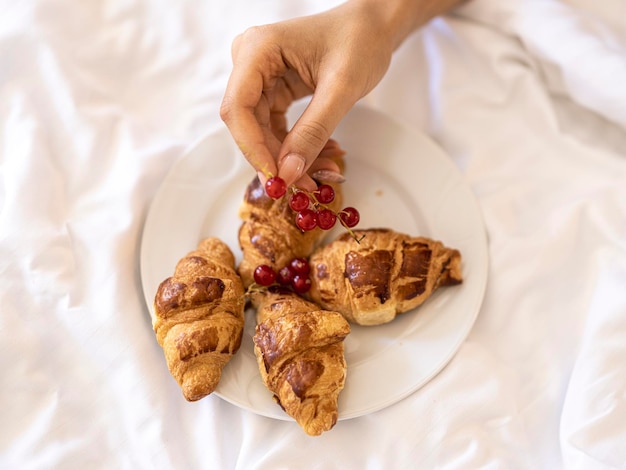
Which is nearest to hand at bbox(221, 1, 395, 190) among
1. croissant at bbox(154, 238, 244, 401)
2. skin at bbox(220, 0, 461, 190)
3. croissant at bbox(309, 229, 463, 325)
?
skin at bbox(220, 0, 461, 190)

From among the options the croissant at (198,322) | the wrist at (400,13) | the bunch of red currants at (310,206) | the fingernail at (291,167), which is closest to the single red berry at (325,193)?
the bunch of red currants at (310,206)

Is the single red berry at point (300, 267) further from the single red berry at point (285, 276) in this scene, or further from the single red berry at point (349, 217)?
the single red berry at point (349, 217)

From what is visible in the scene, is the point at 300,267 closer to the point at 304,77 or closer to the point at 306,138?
the point at 306,138

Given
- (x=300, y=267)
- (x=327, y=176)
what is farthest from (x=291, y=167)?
(x=300, y=267)

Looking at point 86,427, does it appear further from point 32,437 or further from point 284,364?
point 284,364

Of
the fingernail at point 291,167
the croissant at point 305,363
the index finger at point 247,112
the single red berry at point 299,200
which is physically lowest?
the croissant at point 305,363

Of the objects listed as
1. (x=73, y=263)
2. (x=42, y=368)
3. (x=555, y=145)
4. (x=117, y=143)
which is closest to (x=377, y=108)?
(x=555, y=145)

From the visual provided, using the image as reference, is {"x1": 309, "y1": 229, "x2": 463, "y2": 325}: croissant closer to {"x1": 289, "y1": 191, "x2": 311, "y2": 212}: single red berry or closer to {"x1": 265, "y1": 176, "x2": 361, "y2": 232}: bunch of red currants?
{"x1": 265, "y1": 176, "x2": 361, "y2": 232}: bunch of red currants
